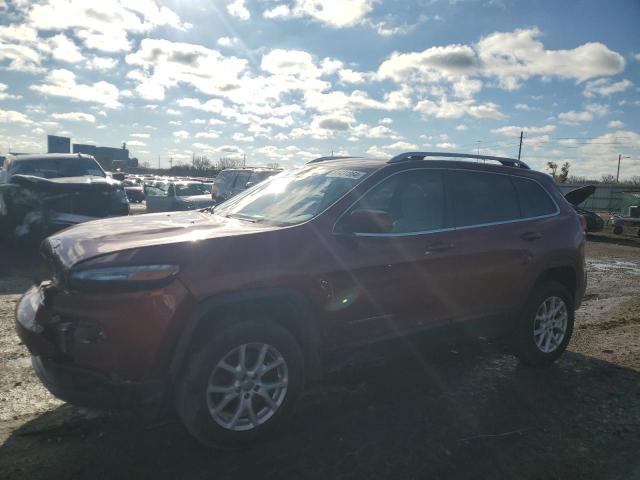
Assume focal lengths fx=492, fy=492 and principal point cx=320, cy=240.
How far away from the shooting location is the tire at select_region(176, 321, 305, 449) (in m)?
2.89

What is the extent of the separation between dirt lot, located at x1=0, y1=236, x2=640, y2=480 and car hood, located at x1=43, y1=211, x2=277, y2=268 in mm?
1186

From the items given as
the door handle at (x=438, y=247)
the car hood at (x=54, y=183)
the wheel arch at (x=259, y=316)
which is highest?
the car hood at (x=54, y=183)

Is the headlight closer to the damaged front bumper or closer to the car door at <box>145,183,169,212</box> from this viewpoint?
the damaged front bumper

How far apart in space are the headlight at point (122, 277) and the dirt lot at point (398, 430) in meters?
1.07

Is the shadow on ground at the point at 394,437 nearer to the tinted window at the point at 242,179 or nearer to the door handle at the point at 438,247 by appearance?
the door handle at the point at 438,247

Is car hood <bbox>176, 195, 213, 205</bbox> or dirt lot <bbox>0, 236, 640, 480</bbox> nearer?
dirt lot <bbox>0, 236, 640, 480</bbox>

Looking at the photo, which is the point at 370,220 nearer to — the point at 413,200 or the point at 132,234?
the point at 413,200

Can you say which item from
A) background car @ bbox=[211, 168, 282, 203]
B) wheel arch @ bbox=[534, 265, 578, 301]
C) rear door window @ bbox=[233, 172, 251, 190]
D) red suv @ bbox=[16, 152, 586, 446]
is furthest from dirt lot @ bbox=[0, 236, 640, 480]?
rear door window @ bbox=[233, 172, 251, 190]

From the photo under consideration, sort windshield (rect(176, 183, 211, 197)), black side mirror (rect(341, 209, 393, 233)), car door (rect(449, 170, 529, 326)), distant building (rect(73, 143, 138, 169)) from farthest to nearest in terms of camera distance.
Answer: distant building (rect(73, 143, 138, 169)), windshield (rect(176, 183, 211, 197)), car door (rect(449, 170, 529, 326)), black side mirror (rect(341, 209, 393, 233))

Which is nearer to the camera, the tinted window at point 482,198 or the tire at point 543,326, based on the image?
the tinted window at point 482,198

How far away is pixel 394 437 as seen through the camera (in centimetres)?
334

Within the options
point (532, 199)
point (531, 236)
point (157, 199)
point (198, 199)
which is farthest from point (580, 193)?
point (157, 199)

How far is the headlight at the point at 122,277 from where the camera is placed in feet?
9.06

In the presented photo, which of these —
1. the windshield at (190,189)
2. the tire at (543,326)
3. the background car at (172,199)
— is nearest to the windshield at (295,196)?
the tire at (543,326)
